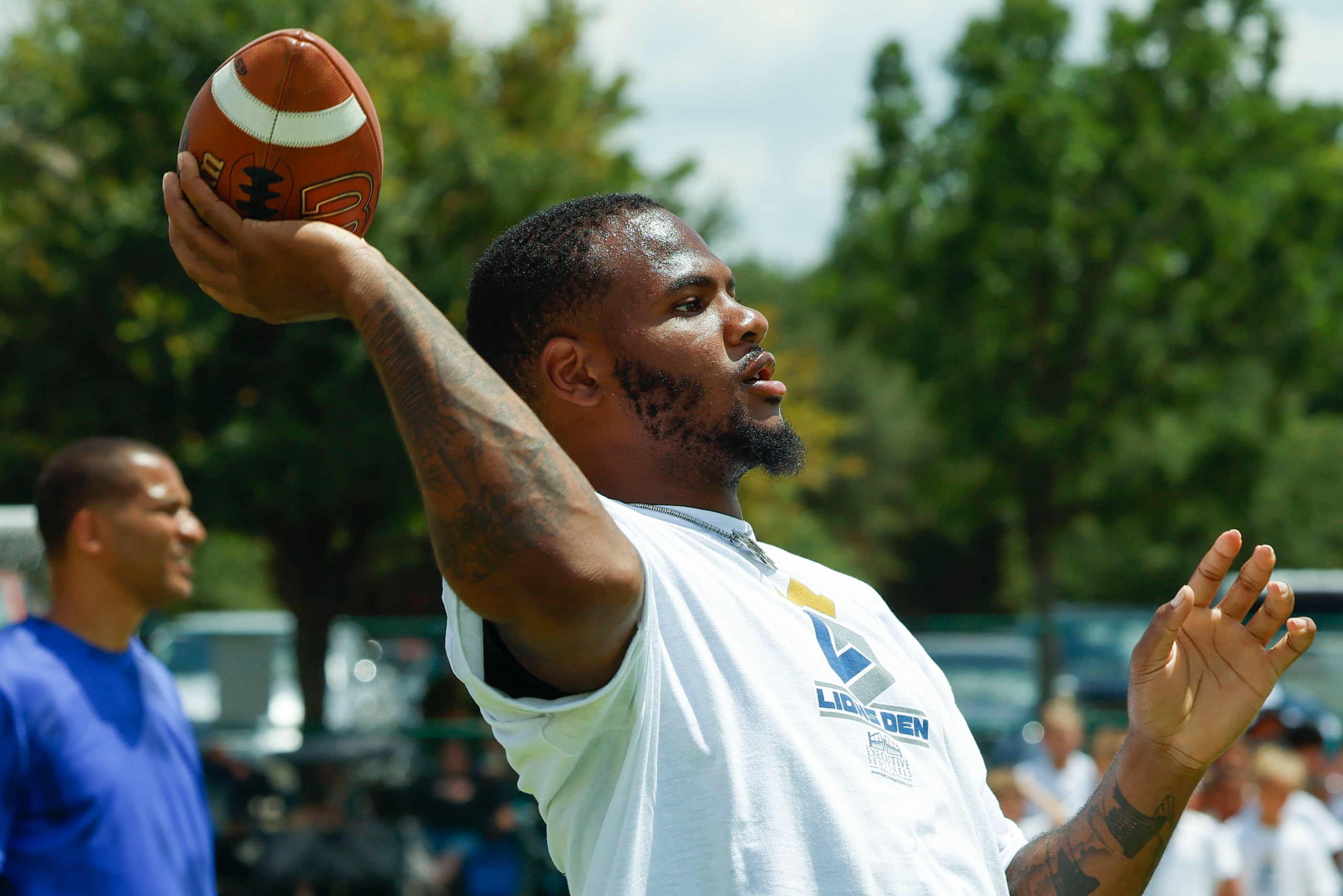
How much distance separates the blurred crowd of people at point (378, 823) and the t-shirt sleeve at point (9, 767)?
499 centimetres

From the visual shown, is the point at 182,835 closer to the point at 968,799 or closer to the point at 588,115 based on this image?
the point at 968,799

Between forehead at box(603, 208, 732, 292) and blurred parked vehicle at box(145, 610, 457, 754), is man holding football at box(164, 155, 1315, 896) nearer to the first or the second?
forehead at box(603, 208, 732, 292)

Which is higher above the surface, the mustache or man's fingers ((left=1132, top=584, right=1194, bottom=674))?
the mustache

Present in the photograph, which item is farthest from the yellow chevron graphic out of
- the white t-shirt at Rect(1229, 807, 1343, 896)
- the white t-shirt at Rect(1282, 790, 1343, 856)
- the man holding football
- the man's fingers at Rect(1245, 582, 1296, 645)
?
the white t-shirt at Rect(1282, 790, 1343, 856)

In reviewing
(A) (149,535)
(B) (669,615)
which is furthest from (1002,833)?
(A) (149,535)

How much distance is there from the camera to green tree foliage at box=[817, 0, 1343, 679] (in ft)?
50.5

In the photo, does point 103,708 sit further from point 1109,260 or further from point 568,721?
point 1109,260

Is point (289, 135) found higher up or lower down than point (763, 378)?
higher up

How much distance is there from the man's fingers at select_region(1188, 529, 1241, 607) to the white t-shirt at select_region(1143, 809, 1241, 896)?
4598mm

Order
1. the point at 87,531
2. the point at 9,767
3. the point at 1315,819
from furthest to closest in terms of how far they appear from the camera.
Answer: the point at 1315,819 < the point at 87,531 < the point at 9,767

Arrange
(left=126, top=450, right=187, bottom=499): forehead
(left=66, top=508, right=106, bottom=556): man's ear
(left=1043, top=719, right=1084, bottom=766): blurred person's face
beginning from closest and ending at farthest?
1. (left=66, top=508, right=106, bottom=556): man's ear
2. (left=126, top=450, right=187, bottom=499): forehead
3. (left=1043, top=719, right=1084, bottom=766): blurred person's face

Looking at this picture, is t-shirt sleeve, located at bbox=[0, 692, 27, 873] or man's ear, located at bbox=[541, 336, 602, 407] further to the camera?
t-shirt sleeve, located at bbox=[0, 692, 27, 873]

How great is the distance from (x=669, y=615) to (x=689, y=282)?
1.79 feet

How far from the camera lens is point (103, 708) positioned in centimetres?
363
